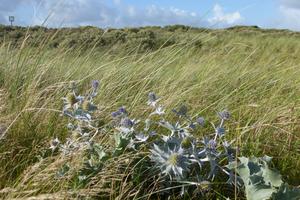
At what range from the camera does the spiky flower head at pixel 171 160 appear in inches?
76.0

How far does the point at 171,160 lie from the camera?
1.94 meters

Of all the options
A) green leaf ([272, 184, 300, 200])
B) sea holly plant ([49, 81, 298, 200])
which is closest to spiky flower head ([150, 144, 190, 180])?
sea holly plant ([49, 81, 298, 200])

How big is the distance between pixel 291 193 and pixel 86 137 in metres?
0.87

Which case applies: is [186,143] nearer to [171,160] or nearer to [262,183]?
[171,160]

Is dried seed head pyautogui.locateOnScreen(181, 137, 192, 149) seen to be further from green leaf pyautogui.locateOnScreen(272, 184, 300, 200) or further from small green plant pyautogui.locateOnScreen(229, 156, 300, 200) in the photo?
green leaf pyautogui.locateOnScreen(272, 184, 300, 200)

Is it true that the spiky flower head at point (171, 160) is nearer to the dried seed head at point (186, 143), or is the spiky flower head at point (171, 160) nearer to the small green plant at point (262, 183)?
the dried seed head at point (186, 143)

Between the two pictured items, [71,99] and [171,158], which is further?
[71,99]

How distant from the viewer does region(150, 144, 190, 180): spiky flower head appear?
1.93 metres

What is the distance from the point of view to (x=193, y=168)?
2174 mm

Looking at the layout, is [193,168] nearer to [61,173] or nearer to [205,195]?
[205,195]

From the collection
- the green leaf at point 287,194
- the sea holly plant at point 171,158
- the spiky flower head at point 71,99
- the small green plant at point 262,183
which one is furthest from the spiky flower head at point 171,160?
the spiky flower head at point 71,99

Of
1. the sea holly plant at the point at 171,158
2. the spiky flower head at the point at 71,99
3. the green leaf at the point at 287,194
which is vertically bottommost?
the green leaf at the point at 287,194

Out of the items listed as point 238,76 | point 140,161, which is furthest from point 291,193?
point 238,76

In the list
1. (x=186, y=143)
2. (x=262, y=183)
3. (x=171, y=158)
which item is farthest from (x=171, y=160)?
(x=262, y=183)
